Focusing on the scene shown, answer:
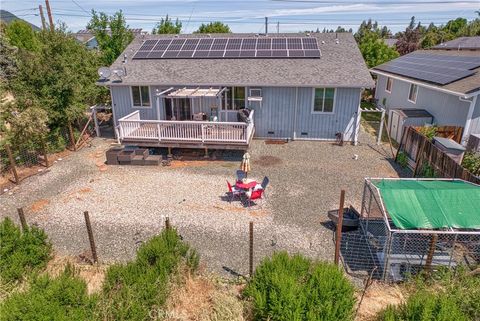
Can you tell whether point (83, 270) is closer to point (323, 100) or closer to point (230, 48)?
point (323, 100)

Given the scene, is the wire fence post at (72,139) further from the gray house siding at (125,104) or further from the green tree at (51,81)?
the gray house siding at (125,104)

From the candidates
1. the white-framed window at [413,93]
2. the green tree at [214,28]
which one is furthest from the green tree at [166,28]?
the white-framed window at [413,93]

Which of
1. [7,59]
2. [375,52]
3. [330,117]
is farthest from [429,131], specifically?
[7,59]

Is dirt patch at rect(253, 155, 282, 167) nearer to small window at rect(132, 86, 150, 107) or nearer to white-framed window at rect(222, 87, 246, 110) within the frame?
white-framed window at rect(222, 87, 246, 110)

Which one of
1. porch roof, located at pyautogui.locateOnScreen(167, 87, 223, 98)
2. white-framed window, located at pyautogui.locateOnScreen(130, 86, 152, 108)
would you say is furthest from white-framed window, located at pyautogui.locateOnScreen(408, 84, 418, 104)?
white-framed window, located at pyautogui.locateOnScreen(130, 86, 152, 108)

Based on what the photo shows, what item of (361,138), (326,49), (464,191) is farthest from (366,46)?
(464,191)

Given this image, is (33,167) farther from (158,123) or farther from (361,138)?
(361,138)

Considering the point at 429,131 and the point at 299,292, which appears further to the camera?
the point at 429,131

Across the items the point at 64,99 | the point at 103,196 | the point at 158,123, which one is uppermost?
the point at 64,99
